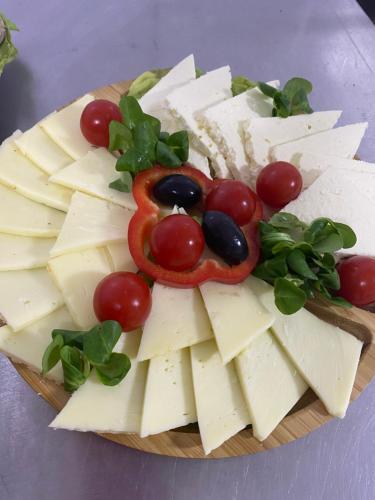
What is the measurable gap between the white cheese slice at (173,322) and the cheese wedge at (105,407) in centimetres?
12

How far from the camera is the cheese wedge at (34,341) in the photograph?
5.08 feet

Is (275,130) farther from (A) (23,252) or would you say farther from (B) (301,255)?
(A) (23,252)

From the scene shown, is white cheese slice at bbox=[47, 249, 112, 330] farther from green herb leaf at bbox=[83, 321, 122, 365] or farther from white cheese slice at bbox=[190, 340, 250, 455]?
white cheese slice at bbox=[190, 340, 250, 455]

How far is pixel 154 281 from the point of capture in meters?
1.66

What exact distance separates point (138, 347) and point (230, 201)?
0.63 meters

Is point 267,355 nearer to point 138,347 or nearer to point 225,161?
point 138,347

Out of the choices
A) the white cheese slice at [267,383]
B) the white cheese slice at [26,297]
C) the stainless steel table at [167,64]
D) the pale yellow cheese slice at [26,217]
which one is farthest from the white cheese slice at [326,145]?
the white cheese slice at [26,297]

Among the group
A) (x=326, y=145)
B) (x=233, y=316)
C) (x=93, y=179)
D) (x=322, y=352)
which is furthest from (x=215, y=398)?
(x=326, y=145)

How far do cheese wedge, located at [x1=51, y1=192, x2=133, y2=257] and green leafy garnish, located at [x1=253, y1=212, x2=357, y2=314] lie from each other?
0.54 m

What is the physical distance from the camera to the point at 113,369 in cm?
141

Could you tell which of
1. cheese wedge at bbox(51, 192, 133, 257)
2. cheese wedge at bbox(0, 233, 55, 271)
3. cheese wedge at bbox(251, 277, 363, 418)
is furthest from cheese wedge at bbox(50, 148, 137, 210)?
cheese wedge at bbox(251, 277, 363, 418)

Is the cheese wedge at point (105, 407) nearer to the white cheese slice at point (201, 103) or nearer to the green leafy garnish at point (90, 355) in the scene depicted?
the green leafy garnish at point (90, 355)

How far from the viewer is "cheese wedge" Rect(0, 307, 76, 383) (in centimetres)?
155

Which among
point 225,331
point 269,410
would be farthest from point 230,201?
point 269,410
